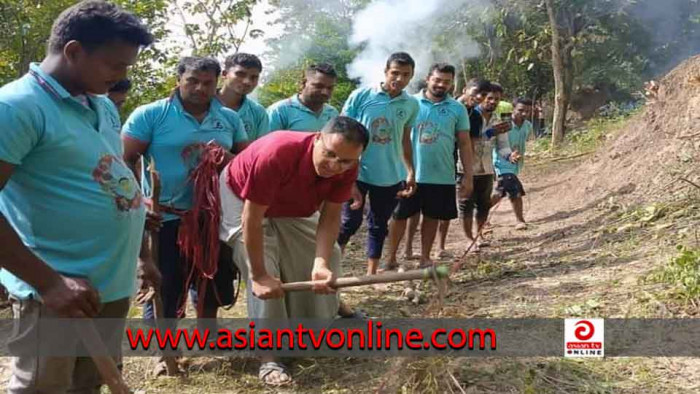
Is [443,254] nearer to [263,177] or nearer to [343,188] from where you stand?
[343,188]

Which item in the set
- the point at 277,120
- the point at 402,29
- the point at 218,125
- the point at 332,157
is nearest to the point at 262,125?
the point at 277,120

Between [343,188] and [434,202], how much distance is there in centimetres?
224

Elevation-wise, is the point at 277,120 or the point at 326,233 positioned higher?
the point at 277,120

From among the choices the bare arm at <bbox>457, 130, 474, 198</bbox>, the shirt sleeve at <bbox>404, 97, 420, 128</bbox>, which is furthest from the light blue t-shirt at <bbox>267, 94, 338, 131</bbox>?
the bare arm at <bbox>457, 130, 474, 198</bbox>

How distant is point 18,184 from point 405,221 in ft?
11.7

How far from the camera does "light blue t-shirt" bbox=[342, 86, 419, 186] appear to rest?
464cm

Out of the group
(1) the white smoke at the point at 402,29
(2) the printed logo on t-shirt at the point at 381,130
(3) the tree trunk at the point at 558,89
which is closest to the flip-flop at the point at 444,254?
(2) the printed logo on t-shirt at the point at 381,130

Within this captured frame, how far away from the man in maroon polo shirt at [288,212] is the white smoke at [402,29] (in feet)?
40.8

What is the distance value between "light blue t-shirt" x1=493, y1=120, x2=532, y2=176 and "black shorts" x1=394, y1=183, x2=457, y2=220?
192 cm

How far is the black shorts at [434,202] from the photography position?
5.17 m

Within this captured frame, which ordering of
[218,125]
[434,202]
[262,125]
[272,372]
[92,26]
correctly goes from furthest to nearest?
[434,202]
[262,125]
[218,125]
[272,372]
[92,26]

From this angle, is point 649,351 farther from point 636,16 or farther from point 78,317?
point 636,16

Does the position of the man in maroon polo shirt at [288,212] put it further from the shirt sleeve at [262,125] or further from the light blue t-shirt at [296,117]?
the light blue t-shirt at [296,117]

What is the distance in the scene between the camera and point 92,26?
1.87 m
